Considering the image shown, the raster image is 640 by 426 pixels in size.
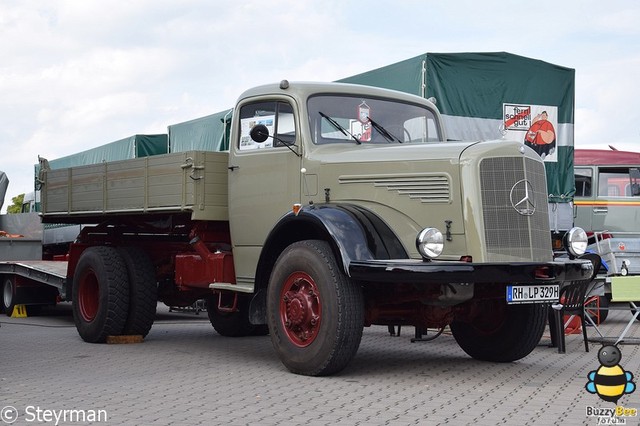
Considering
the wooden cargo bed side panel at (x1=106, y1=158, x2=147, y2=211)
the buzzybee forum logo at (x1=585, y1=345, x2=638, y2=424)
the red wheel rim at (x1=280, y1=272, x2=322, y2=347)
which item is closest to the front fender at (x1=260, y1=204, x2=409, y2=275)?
the red wheel rim at (x1=280, y1=272, x2=322, y2=347)

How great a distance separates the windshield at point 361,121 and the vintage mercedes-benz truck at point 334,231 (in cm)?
1

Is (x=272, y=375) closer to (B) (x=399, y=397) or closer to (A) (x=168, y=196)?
(B) (x=399, y=397)

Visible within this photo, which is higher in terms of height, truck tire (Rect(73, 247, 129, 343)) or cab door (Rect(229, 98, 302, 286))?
cab door (Rect(229, 98, 302, 286))

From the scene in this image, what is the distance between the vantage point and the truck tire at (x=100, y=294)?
10219 millimetres

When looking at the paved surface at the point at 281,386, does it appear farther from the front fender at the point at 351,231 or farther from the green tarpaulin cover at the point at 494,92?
the green tarpaulin cover at the point at 494,92

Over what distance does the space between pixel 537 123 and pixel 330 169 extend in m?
6.50

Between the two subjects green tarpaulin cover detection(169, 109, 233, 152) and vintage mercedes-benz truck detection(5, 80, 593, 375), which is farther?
green tarpaulin cover detection(169, 109, 233, 152)

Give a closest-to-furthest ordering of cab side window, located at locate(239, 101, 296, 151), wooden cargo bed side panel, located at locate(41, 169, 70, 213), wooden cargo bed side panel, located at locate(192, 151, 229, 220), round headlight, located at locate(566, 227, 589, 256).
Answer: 1. round headlight, located at locate(566, 227, 589, 256)
2. cab side window, located at locate(239, 101, 296, 151)
3. wooden cargo bed side panel, located at locate(192, 151, 229, 220)
4. wooden cargo bed side panel, located at locate(41, 169, 70, 213)

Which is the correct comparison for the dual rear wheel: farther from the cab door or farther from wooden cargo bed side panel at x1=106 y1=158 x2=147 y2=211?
the cab door

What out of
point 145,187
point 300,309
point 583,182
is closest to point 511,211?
point 300,309

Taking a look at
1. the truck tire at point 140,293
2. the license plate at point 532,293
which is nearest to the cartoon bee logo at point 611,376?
the license plate at point 532,293

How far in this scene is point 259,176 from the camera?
875 centimetres

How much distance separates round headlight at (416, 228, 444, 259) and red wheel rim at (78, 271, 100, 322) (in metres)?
5.17

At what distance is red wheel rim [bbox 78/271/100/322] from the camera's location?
1080 cm
